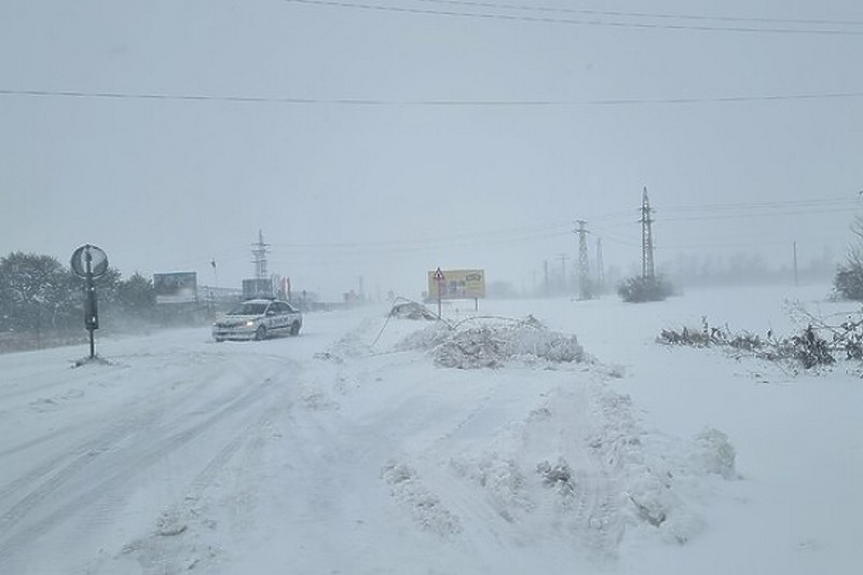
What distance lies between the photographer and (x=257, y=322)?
30.7 meters

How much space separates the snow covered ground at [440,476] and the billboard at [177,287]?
1477 inches

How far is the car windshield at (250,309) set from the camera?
31.3 meters

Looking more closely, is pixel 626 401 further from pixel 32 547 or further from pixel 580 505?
pixel 32 547

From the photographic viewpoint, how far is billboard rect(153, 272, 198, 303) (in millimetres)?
50344

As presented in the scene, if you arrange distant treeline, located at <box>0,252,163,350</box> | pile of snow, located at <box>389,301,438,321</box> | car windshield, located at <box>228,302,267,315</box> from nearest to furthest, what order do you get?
car windshield, located at <box>228,302,267,315</box>, distant treeline, located at <box>0,252,163,350</box>, pile of snow, located at <box>389,301,438,321</box>

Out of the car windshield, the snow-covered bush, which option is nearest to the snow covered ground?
the car windshield

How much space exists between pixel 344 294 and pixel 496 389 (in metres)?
89.7

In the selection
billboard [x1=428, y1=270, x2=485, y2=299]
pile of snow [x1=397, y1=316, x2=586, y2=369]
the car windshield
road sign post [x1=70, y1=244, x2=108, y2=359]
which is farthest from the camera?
billboard [x1=428, y1=270, x2=485, y2=299]

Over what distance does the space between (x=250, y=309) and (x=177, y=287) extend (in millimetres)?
21793

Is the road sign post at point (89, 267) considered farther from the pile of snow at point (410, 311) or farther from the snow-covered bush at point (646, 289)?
the snow-covered bush at point (646, 289)

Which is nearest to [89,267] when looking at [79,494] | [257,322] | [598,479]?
[257,322]

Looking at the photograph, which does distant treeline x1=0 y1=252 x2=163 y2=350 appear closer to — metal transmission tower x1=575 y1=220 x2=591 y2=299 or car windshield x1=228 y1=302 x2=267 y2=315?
car windshield x1=228 y1=302 x2=267 y2=315

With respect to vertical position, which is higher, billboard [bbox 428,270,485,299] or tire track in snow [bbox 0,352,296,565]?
billboard [bbox 428,270,485,299]

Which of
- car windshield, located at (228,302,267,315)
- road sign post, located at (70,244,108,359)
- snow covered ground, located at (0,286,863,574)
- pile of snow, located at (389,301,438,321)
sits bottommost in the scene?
snow covered ground, located at (0,286,863,574)
